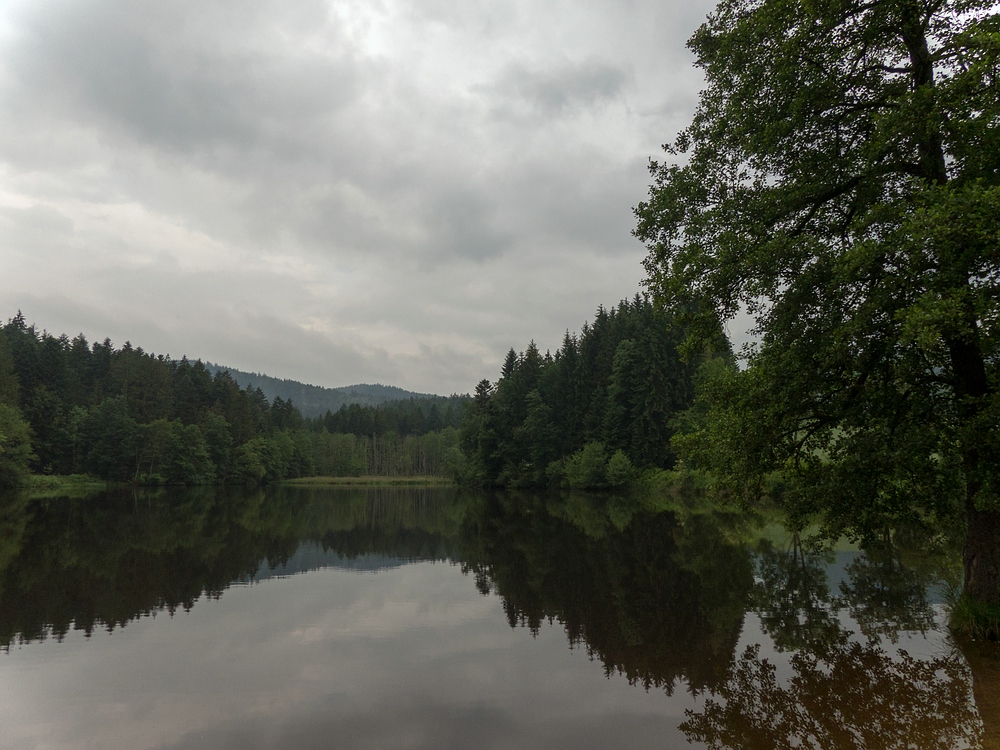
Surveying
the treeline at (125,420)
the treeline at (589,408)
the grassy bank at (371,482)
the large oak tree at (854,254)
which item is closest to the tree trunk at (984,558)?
the large oak tree at (854,254)

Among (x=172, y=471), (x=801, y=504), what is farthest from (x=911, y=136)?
(x=172, y=471)

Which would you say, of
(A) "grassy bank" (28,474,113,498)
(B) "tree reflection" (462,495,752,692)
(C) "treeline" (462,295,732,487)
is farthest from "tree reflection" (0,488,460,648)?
(C) "treeline" (462,295,732,487)

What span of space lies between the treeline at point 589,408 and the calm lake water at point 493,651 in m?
43.3

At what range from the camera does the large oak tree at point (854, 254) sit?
886cm

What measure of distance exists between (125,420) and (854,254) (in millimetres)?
91470

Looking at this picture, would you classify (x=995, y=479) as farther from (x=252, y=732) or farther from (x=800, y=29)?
(x=252, y=732)

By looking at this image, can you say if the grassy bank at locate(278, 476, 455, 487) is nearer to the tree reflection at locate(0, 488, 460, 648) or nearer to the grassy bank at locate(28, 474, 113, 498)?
the grassy bank at locate(28, 474, 113, 498)

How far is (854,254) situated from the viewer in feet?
29.4

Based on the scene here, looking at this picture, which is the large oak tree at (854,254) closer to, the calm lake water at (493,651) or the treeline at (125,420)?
the calm lake water at (493,651)

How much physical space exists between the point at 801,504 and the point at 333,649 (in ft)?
30.2

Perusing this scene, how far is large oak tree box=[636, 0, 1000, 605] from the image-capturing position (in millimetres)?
8859

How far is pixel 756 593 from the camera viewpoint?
15.0 metres

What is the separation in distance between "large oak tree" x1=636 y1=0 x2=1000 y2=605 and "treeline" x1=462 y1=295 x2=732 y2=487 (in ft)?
161

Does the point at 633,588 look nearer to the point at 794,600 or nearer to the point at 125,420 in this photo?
Answer: the point at 794,600
